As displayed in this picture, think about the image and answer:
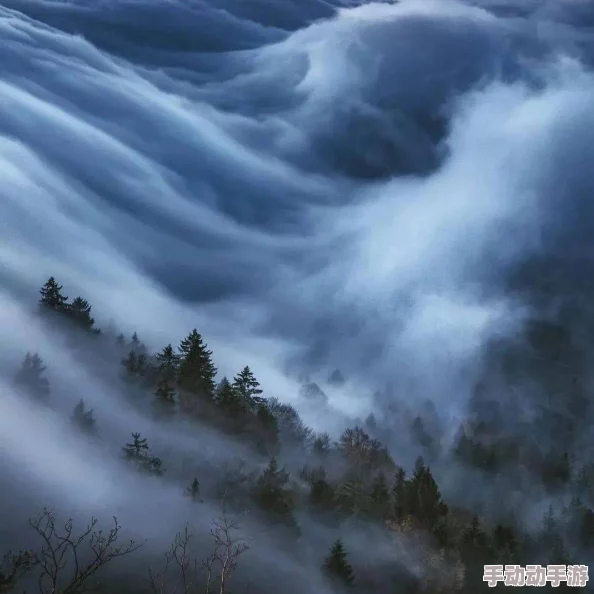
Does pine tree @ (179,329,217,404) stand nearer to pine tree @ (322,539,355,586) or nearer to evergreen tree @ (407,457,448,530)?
pine tree @ (322,539,355,586)

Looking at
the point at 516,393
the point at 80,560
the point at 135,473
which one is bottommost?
the point at 80,560

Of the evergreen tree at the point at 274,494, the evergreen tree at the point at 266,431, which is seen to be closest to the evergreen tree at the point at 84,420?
the evergreen tree at the point at 274,494

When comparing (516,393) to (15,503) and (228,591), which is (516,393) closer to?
(228,591)

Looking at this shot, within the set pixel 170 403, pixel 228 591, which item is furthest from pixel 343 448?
pixel 228 591

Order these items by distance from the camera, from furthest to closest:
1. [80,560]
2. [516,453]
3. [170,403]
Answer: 1. [516,453]
2. [170,403]
3. [80,560]

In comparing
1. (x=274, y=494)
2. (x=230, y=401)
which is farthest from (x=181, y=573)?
(x=230, y=401)

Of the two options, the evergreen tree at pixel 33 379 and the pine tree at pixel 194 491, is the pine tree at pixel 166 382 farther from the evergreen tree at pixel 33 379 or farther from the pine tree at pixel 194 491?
the evergreen tree at pixel 33 379

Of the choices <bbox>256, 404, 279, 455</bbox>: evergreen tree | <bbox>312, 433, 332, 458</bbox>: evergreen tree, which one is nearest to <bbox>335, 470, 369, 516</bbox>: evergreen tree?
<bbox>312, 433, 332, 458</bbox>: evergreen tree
